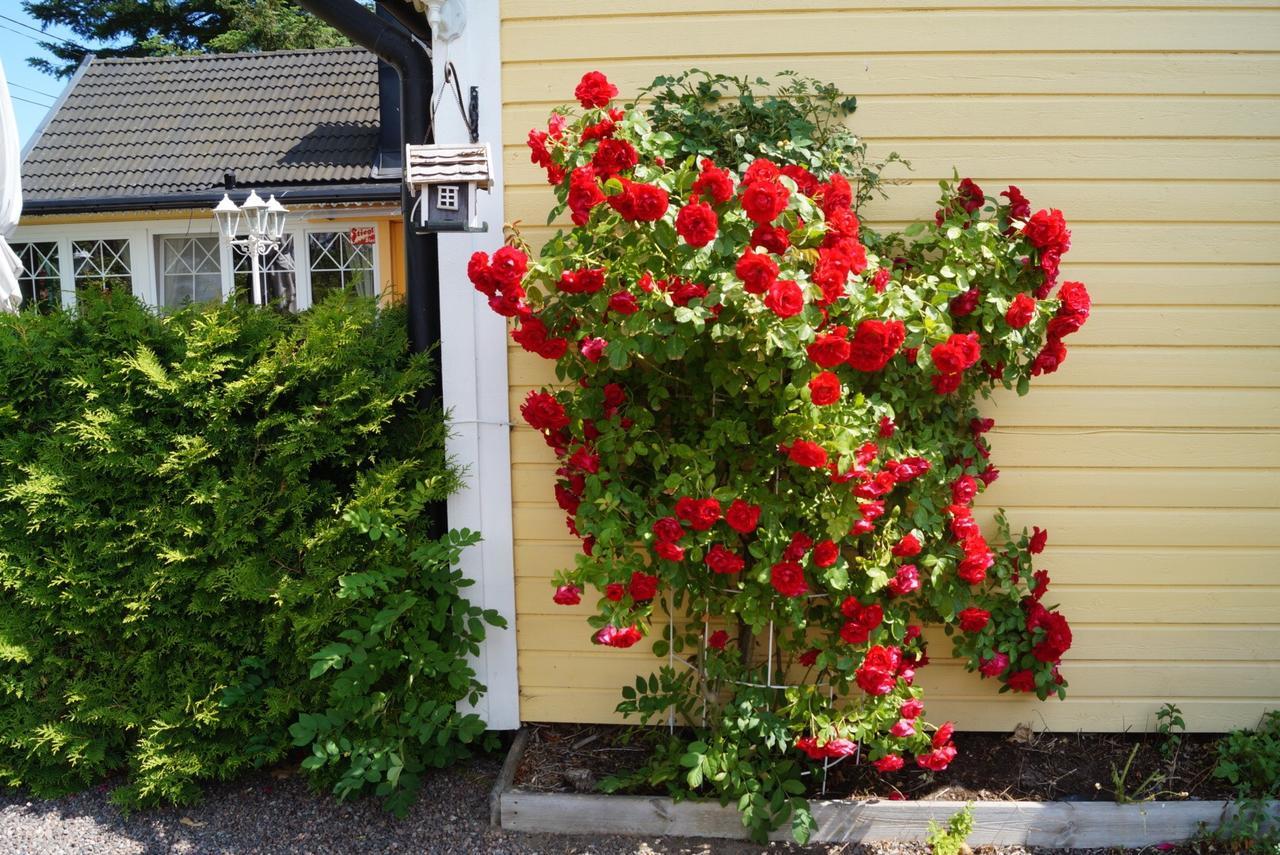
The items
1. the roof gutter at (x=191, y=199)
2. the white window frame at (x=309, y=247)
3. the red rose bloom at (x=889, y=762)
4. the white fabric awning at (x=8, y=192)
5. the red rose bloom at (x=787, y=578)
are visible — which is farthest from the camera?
the white window frame at (x=309, y=247)

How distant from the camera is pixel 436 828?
2980 mm

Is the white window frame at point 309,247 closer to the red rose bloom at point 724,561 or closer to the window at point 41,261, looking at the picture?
the window at point 41,261

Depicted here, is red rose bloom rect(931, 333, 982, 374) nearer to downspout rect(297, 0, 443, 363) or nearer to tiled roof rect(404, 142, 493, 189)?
tiled roof rect(404, 142, 493, 189)

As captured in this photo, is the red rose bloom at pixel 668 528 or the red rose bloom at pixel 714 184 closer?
the red rose bloom at pixel 714 184

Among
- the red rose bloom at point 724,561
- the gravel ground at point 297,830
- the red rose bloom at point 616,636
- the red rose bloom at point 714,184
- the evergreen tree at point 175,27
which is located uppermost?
the evergreen tree at point 175,27

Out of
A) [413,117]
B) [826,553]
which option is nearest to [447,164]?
[413,117]

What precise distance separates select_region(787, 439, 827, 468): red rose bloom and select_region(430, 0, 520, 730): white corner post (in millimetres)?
1182

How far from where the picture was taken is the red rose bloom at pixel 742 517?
2.54 meters

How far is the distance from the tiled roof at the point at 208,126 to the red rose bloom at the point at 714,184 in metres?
7.12

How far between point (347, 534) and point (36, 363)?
4.03 ft

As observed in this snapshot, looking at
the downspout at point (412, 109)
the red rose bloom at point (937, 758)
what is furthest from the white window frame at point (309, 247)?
the red rose bloom at point (937, 758)

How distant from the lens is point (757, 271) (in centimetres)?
228

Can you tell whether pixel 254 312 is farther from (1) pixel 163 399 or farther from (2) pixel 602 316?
(2) pixel 602 316

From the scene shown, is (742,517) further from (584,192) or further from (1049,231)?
(1049,231)
